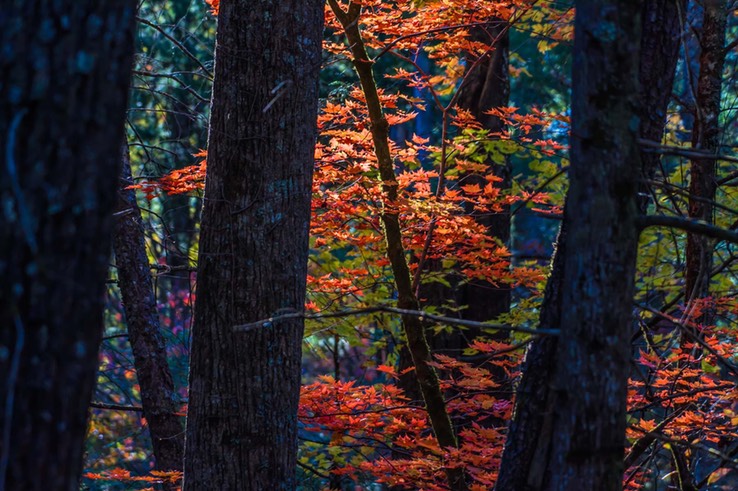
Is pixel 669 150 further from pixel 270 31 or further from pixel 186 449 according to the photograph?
pixel 186 449

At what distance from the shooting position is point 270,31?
4.23 metres

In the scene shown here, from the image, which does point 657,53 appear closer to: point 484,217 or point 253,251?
point 253,251

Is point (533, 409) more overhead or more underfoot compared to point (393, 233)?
more underfoot

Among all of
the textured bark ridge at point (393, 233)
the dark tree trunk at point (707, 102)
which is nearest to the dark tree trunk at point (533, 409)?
the textured bark ridge at point (393, 233)

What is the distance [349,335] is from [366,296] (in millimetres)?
467

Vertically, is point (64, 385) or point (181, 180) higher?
point (181, 180)

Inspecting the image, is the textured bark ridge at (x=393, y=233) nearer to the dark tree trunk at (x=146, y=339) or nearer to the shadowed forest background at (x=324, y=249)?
the shadowed forest background at (x=324, y=249)

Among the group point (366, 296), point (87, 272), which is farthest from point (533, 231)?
point (87, 272)

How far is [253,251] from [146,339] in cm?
243

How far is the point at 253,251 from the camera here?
4141 millimetres

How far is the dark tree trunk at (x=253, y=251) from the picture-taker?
407 centimetres

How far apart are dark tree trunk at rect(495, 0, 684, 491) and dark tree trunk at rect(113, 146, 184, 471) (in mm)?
3686

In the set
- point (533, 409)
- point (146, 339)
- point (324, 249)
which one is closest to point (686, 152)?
point (533, 409)

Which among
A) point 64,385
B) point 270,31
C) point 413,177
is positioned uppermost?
point 270,31
